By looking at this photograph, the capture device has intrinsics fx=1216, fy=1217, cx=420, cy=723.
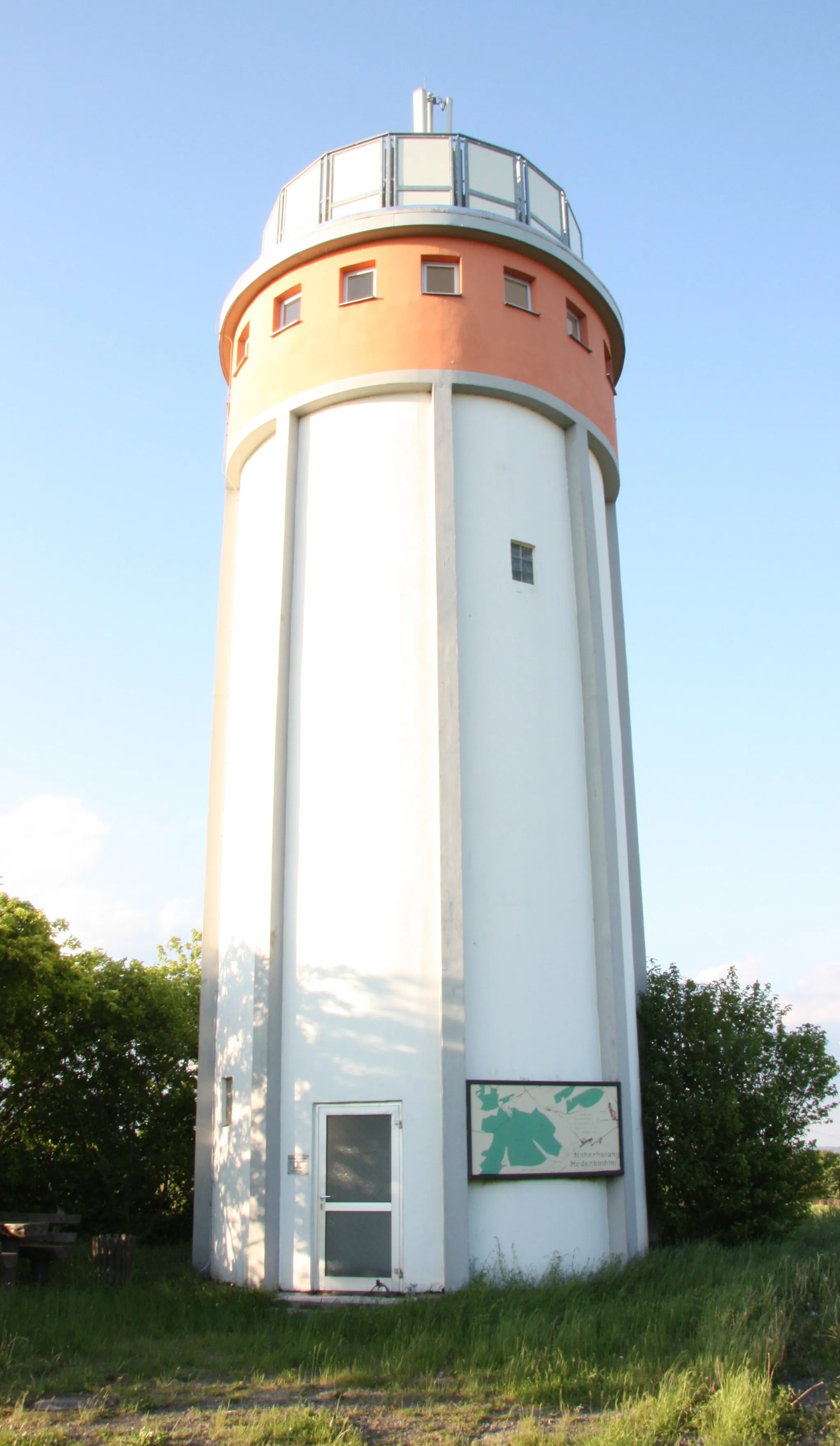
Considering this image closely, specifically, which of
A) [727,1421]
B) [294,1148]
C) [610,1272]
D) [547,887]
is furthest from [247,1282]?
[727,1421]

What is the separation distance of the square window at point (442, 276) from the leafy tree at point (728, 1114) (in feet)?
36.5

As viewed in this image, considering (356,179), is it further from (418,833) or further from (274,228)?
(418,833)

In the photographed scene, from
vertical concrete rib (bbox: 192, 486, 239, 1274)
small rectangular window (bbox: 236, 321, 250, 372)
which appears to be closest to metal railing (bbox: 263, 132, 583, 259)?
small rectangular window (bbox: 236, 321, 250, 372)

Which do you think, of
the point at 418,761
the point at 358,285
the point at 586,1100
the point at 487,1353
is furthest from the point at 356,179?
the point at 487,1353

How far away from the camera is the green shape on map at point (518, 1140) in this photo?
14.5 metres

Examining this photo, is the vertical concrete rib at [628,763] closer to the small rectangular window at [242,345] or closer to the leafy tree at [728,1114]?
the leafy tree at [728,1114]

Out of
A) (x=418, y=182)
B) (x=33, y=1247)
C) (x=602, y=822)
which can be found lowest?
(x=33, y=1247)

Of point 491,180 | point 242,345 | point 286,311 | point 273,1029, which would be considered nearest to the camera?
point 273,1029

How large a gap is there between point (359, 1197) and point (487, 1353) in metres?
4.01

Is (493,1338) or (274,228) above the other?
(274,228)

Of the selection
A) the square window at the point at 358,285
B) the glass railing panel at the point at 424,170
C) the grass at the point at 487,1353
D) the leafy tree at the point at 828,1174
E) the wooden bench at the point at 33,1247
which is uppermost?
the glass railing panel at the point at 424,170

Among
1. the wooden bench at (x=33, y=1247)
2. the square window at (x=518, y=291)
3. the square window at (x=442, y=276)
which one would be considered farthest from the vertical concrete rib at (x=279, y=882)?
the square window at (x=518, y=291)

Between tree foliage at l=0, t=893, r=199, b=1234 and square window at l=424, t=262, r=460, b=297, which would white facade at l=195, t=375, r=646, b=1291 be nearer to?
square window at l=424, t=262, r=460, b=297

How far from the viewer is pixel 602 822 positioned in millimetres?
16938
